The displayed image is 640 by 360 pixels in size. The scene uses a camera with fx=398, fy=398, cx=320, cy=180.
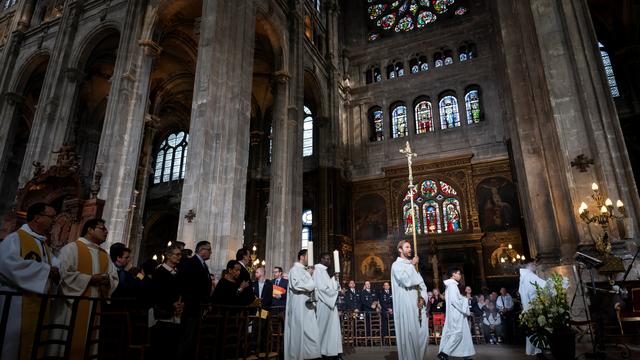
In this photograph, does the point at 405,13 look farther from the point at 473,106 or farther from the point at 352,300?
the point at 352,300

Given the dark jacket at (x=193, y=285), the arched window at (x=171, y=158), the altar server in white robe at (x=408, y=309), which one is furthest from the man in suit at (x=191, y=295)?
the arched window at (x=171, y=158)

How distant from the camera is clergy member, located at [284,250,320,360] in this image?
6090mm

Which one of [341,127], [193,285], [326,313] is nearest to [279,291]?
[326,313]

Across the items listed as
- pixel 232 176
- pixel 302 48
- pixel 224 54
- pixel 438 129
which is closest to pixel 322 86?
pixel 302 48

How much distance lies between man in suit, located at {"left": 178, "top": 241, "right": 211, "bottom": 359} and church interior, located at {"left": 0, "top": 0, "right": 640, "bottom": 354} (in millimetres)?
1914

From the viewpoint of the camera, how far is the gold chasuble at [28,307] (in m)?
3.42

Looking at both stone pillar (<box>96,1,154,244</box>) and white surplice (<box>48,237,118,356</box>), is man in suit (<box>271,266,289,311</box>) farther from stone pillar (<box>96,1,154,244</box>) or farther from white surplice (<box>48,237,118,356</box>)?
stone pillar (<box>96,1,154,244</box>)

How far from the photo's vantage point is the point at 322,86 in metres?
21.8

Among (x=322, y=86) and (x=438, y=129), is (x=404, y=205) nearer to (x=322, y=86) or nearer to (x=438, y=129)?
(x=438, y=129)

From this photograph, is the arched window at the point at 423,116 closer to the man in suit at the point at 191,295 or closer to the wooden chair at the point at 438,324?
the wooden chair at the point at 438,324

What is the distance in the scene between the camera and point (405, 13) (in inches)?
976

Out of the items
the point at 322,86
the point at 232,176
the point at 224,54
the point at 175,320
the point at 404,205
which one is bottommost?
the point at 175,320

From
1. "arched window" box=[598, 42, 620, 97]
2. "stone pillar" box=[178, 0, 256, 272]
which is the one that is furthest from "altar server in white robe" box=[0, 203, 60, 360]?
"arched window" box=[598, 42, 620, 97]

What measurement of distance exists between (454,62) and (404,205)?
8586mm
